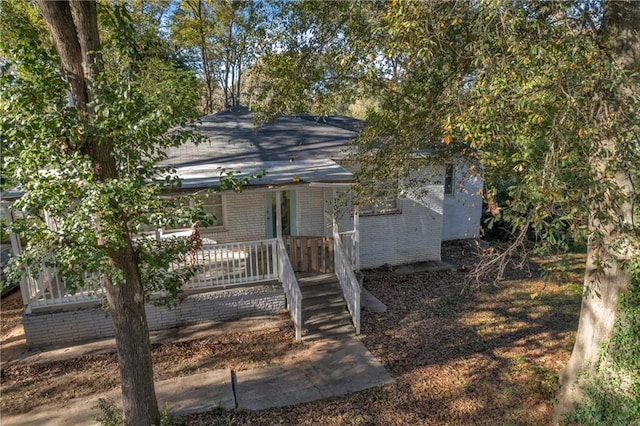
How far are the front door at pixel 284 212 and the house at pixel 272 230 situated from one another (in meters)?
0.03

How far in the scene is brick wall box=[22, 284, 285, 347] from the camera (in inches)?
288

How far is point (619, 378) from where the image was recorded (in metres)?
5.10

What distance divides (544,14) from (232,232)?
7615 millimetres

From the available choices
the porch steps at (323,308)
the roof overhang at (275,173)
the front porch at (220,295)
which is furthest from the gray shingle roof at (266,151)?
the porch steps at (323,308)

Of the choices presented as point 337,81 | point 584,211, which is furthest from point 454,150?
→ point 584,211

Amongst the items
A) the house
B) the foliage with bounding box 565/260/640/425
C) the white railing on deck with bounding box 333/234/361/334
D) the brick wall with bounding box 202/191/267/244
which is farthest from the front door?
the foliage with bounding box 565/260/640/425

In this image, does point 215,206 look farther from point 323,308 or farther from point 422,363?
point 422,363

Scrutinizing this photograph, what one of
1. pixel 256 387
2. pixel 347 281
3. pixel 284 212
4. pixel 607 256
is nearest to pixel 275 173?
pixel 284 212

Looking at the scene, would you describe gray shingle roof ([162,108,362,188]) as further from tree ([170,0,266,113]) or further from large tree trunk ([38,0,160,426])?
large tree trunk ([38,0,160,426])

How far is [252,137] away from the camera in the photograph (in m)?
11.4

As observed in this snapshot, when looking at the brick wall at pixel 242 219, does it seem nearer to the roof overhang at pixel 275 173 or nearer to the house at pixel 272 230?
the house at pixel 272 230

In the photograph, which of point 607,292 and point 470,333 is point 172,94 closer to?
point 607,292

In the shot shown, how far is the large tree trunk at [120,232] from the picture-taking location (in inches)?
151

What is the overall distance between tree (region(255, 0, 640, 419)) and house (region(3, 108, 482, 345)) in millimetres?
2549
